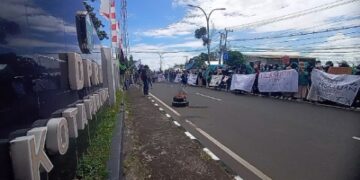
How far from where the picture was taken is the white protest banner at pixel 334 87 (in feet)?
49.6

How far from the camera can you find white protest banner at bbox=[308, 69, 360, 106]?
15109mm

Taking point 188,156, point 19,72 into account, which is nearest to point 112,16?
point 188,156

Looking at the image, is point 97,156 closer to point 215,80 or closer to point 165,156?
point 165,156

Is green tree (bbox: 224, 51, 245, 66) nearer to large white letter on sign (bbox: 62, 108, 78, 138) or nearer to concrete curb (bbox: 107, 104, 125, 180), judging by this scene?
concrete curb (bbox: 107, 104, 125, 180)

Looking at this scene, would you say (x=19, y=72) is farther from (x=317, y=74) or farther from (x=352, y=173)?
(x=317, y=74)

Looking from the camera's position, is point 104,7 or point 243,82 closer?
point 104,7

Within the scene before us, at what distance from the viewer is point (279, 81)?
21141 mm

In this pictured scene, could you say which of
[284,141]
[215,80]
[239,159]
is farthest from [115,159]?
[215,80]

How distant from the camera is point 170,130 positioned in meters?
10.5

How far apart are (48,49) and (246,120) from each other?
844cm

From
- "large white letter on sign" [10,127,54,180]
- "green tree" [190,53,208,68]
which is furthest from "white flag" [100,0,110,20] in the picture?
"green tree" [190,53,208,68]

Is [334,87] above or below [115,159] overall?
above

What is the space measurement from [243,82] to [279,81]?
17.2ft

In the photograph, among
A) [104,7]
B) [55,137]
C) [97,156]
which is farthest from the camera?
[104,7]
